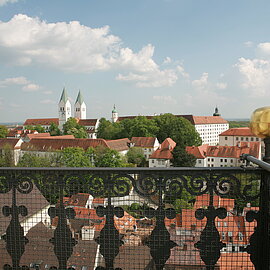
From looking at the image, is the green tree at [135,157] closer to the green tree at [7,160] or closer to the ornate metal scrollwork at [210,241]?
the green tree at [7,160]

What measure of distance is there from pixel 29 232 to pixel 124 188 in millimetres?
849

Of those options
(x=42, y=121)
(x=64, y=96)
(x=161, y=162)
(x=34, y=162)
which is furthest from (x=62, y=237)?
(x=42, y=121)

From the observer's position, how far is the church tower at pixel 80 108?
8381 centimetres

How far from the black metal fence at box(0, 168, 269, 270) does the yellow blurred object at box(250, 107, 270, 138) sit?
0.26 meters

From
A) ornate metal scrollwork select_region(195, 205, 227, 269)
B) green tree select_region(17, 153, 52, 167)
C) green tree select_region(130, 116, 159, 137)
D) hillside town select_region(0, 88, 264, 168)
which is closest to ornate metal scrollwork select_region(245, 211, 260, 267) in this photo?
ornate metal scrollwork select_region(195, 205, 227, 269)

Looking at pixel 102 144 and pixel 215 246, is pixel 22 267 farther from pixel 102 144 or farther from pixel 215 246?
pixel 102 144

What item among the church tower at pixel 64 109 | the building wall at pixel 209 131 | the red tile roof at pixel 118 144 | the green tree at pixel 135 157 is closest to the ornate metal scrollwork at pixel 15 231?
the green tree at pixel 135 157

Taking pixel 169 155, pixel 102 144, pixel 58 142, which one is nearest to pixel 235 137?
pixel 169 155

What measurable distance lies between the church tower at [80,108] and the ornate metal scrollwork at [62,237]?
8375 cm

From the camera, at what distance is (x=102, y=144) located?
3706cm

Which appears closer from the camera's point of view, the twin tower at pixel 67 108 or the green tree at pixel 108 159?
the green tree at pixel 108 159

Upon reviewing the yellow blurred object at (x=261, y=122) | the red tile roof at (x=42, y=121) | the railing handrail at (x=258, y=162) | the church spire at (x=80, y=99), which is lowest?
the railing handrail at (x=258, y=162)

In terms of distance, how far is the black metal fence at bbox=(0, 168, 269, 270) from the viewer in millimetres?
1753

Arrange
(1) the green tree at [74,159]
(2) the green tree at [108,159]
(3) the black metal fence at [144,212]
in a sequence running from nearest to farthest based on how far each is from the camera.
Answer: (3) the black metal fence at [144,212]
(1) the green tree at [74,159]
(2) the green tree at [108,159]
